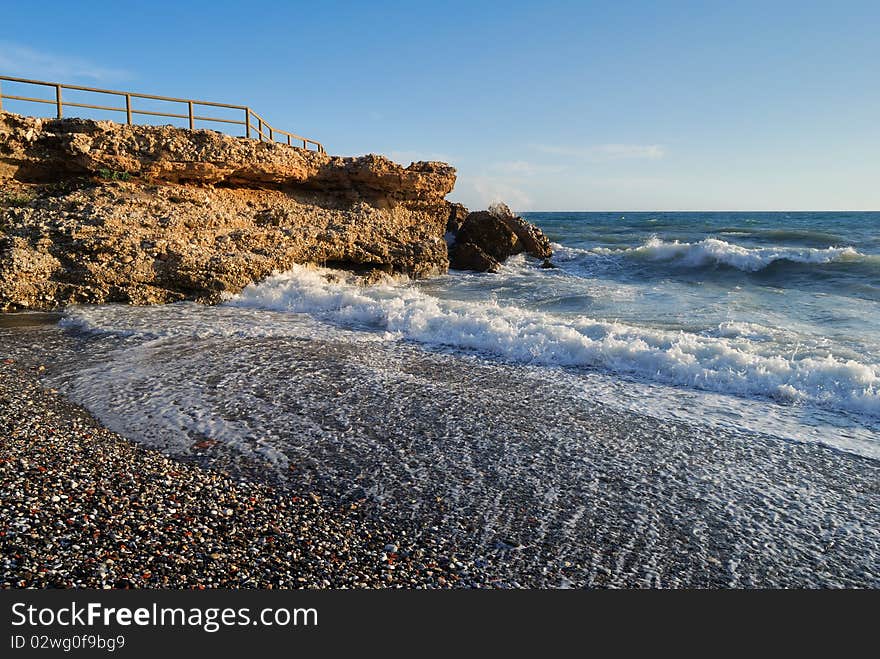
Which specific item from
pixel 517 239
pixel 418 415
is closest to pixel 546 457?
pixel 418 415

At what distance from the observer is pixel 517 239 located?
74.4 ft

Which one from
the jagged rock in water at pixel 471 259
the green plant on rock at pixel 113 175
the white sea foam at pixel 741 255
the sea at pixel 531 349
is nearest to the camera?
the sea at pixel 531 349

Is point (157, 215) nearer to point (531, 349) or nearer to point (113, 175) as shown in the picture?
point (113, 175)

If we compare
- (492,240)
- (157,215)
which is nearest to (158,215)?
(157,215)

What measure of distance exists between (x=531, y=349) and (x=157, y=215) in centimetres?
957

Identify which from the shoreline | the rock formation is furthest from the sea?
the rock formation

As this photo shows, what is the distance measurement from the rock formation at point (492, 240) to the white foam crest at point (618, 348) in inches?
354

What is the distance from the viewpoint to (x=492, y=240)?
22.1 m

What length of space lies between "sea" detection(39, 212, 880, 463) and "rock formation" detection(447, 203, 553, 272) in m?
4.74

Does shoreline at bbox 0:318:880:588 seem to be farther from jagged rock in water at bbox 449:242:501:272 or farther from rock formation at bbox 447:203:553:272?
rock formation at bbox 447:203:553:272

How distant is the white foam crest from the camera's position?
663 cm

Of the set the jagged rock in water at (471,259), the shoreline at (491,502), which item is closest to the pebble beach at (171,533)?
the shoreline at (491,502)

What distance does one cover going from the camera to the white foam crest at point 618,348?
6.63m

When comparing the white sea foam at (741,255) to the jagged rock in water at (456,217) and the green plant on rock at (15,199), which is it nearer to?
the jagged rock in water at (456,217)
